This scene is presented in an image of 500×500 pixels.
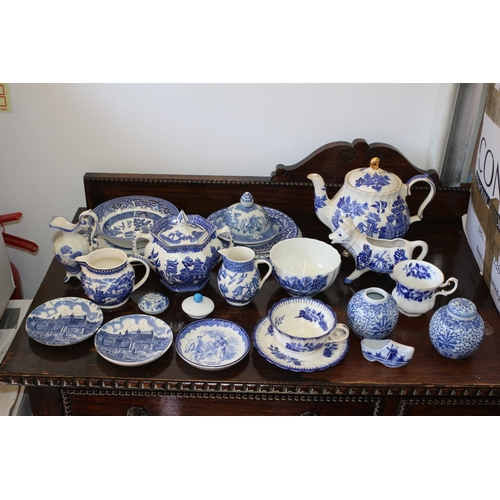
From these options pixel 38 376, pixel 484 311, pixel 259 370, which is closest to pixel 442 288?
pixel 484 311

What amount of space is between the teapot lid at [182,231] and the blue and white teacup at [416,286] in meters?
0.40

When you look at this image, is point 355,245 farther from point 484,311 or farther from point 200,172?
point 200,172

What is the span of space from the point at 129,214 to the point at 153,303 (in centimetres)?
32

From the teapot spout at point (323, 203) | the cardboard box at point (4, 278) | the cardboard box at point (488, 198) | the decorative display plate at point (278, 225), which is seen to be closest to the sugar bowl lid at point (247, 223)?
the decorative display plate at point (278, 225)

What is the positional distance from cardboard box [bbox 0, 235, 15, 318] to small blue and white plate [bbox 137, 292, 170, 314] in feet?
1.49

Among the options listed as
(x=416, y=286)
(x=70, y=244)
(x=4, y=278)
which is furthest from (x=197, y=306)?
(x=4, y=278)

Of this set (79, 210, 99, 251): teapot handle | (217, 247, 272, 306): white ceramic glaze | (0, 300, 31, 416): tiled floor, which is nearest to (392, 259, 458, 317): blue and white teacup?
(217, 247, 272, 306): white ceramic glaze

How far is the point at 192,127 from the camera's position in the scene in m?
1.45

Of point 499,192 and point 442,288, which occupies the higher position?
point 499,192

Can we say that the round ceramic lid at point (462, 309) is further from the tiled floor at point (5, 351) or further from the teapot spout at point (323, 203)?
the tiled floor at point (5, 351)

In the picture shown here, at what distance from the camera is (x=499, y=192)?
1.19 m

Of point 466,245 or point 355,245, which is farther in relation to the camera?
point 466,245

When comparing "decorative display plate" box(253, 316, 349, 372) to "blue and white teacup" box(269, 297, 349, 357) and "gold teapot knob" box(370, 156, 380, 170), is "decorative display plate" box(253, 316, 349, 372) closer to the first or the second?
"blue and white teacup" box(269, 297, 349, 357)

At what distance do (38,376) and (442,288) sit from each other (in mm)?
835
